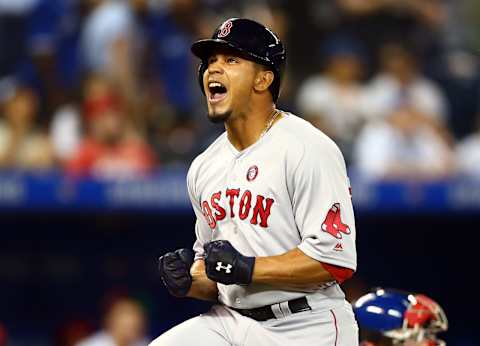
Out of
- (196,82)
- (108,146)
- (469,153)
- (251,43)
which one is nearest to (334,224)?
(251,43)

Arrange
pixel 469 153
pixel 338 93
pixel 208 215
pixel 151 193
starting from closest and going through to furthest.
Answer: pixel 208 215, pixel 151 193, pixel 469 153, pixel 338 93

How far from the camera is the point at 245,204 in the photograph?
11.7 ft

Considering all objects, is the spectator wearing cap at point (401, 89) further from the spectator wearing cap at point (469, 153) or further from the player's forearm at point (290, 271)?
the player's forearm at point (290, 271)

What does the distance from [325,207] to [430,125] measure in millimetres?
4764

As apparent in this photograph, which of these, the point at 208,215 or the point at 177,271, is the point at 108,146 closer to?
the point at 208,215

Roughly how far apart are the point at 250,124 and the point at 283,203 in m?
0.34

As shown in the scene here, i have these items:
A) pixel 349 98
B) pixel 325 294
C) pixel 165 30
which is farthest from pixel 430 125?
pixel 325 294

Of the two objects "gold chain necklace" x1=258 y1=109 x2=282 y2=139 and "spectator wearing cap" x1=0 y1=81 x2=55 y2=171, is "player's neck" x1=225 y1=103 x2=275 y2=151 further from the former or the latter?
"spectator wearing cap" x1=0 y1=81 x2=55 y2=171

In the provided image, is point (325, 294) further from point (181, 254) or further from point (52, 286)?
point (52, 286)

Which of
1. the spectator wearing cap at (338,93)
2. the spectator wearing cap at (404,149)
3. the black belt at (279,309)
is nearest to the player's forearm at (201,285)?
the black belt at (279,309)

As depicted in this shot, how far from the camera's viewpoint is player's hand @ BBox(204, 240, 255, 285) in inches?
131

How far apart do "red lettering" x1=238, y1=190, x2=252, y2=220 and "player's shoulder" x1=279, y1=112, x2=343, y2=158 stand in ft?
0.71

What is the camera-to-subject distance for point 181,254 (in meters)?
3.62

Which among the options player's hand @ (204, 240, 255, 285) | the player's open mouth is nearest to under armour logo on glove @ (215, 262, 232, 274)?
player's hand @ (204, 240, 255, 285)
